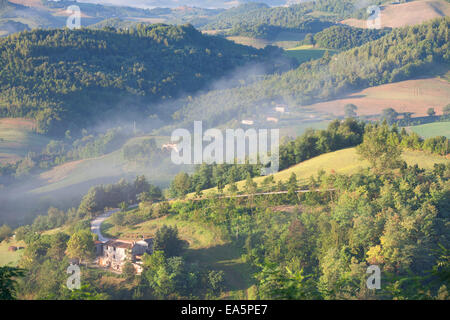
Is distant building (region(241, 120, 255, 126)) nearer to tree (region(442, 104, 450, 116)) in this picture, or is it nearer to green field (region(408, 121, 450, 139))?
green field (region(408, 121, 450, 139))

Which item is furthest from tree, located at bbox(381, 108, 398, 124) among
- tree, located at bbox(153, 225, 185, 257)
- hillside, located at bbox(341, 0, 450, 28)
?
hillside, located at bbox(341, 0, 450, 28)

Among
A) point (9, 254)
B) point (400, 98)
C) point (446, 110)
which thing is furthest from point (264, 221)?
point (400, 98)

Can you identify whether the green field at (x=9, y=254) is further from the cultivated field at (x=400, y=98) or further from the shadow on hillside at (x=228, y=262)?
the cultivated field at (x=400, y=98)

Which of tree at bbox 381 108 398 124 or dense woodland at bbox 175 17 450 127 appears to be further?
dense woodland at bbox 175 17 450 127

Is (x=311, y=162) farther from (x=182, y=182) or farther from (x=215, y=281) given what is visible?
(x=215, y=281)

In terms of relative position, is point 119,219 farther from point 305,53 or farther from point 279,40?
point 279,40
